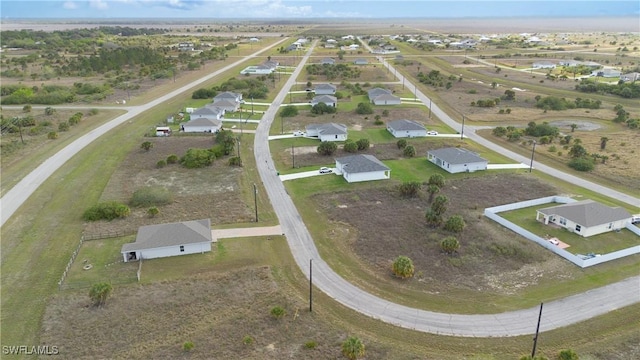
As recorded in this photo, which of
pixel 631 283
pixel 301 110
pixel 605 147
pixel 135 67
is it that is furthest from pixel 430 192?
pixel 135 67

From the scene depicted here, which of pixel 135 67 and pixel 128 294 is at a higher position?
pixel 135 67

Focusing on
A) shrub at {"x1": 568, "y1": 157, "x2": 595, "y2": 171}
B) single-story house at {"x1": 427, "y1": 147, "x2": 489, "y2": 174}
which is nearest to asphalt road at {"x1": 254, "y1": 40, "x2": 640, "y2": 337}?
single-story house at {"x1": 427, "y1": 147, "x2": 489, "y2": 174}

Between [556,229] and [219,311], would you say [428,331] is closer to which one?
[219,311]

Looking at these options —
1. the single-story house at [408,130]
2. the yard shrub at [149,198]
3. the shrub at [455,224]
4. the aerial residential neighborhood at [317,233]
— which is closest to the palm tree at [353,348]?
the aerial residential neighborhood at [317,233]

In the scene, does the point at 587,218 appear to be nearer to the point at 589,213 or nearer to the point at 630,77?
the point at 589,213

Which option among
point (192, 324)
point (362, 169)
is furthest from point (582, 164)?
point (192, 324)

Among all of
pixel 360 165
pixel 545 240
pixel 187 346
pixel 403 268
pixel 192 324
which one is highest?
pixel 360 165
